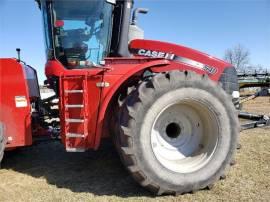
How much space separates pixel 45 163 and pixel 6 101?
4.24ft

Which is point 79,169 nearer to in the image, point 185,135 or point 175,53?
point 185,135

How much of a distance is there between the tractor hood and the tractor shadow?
5.47 feet

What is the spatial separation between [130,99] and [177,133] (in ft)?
3.05

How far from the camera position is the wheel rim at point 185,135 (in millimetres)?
4250

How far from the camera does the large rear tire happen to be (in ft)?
12.6

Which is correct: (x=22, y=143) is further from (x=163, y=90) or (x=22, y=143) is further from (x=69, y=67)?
(x=163, y=90)

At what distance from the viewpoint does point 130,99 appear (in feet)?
13.0

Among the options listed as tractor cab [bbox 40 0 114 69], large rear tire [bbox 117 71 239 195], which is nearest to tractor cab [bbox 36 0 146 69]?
tractor cab [bbox 40 0 114 69]

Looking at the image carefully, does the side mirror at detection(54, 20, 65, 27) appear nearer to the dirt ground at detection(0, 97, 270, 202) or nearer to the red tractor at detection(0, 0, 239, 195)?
the red tractor at detection(0, 0, 239, 195)

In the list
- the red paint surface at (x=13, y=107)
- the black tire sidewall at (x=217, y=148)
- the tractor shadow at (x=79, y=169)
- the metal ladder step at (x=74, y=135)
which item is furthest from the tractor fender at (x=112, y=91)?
the red paint surface at (x=13, y=107)

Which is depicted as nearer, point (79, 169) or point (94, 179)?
point (94, 179)

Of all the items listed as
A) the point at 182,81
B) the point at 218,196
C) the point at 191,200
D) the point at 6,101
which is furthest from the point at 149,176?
the point at 6,101

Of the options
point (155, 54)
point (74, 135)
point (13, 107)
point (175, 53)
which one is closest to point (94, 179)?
point (74, 135)

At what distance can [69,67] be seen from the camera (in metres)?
4.71
